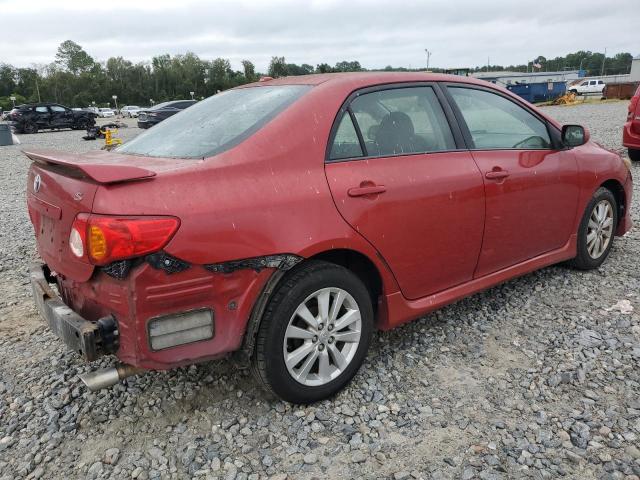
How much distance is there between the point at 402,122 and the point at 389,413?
1592 millimetres

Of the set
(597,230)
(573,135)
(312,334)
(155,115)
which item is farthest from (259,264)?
(155,115)

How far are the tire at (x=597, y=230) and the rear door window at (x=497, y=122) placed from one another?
779 millimetres

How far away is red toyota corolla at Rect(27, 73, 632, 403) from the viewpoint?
218cm

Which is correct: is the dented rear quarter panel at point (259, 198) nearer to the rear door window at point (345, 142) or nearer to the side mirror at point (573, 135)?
the rear door window at point (345, 142)

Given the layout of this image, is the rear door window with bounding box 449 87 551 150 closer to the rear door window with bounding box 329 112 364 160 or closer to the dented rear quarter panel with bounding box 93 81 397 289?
the rear door window with bounding box 329 112 364 160

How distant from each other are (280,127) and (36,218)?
1.34m

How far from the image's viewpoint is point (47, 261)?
8.71 feet

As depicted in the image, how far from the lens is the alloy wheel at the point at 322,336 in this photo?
8.41 feet

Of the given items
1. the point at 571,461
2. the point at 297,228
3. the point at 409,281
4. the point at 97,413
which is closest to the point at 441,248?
the point at 409,281

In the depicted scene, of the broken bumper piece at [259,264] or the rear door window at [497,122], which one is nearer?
the broken bumper piece at [259,264]

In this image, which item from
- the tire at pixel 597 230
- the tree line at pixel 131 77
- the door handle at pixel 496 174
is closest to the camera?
the door handle at pixel 496 174

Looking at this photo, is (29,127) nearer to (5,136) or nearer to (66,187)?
(5,136)

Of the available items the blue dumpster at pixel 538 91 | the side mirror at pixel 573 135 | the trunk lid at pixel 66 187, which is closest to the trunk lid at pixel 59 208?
the trunk lid at pixel 66 187

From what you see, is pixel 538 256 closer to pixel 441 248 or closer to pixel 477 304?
pixel 477 304
